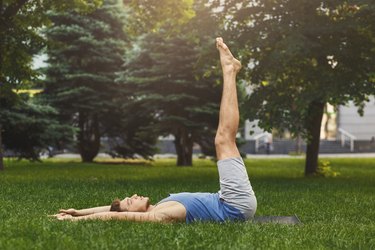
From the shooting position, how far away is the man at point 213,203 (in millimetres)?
7051

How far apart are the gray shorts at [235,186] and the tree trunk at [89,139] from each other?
26650 mm

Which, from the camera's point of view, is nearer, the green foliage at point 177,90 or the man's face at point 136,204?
the man's face at point 136,204

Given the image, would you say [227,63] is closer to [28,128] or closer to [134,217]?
[134,217]

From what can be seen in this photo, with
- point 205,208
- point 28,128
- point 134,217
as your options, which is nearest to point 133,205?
point 134,217

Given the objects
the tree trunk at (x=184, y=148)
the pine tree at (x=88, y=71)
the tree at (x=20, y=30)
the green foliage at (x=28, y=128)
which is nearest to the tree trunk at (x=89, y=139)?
the pine tree at (x=88, y=71)

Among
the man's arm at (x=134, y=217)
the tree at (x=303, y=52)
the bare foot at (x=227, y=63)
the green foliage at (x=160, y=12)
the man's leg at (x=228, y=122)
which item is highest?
the green foliage at (x=160, y=12)

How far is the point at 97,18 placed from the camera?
3316 centimetres

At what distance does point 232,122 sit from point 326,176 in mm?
14304

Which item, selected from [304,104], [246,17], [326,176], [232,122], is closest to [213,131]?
[326,176]

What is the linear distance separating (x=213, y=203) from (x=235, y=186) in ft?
1.25

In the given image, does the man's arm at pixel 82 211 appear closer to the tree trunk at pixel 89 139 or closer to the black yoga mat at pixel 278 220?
the black yoga mat at pixel 278 220

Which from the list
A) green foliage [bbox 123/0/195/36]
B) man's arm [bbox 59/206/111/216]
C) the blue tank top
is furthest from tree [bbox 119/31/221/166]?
the blue tank top

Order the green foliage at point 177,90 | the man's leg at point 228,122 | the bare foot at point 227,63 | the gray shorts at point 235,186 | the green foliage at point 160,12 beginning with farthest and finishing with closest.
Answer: the green foliage at point 177,90
the green foliage at point 160,12
the bare foot at point 227,63
the man's leg at point 228,122
the gray shorts at point 235,186

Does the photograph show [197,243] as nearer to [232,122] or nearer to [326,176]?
[232,122]
